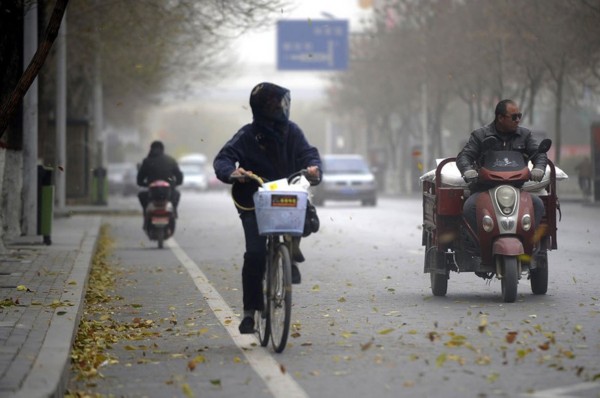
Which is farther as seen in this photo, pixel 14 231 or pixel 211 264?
pixel 14 231

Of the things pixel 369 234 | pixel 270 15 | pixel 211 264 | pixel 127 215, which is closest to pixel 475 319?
pixel 211 264

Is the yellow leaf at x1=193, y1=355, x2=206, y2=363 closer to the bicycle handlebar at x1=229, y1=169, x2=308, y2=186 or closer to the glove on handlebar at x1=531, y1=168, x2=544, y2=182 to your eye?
the bicycle handlebar at x1=229, y1=169, x2=308, y2=186

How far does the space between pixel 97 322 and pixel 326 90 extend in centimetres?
7715

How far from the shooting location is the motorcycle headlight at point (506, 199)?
1222 centimetres

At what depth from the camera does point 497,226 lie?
12.2 m

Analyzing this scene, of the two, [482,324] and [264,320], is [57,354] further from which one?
[482,324]

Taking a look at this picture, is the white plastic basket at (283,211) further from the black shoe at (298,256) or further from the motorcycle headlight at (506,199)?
the motorcycle headlight at (506,199)

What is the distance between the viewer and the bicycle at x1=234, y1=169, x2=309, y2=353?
894cm

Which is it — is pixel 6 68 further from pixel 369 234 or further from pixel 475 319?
pixel 475 319

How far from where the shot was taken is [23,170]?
74.9ft

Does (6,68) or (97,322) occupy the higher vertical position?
(6,68)

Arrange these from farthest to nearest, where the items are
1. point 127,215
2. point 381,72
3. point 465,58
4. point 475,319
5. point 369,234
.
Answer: point 381,72 < point 465,58 < point 127,215 < point 369,234 < point 475,319

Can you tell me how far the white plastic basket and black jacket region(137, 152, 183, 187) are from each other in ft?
44.8

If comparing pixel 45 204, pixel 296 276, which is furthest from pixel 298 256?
pixel 45 204
